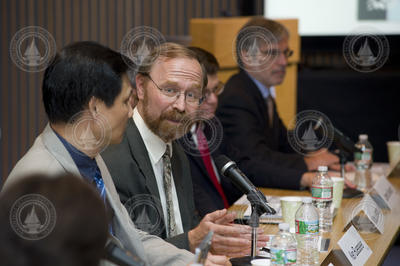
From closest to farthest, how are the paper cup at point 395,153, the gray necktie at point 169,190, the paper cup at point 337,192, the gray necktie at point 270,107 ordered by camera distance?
the gray necktie at point 169,190, the paper cup at point 337,192, the paper cup at point 395,153, the gray necktie at point 270,107

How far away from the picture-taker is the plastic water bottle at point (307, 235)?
198 centimetres

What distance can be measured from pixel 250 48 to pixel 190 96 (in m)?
1.53

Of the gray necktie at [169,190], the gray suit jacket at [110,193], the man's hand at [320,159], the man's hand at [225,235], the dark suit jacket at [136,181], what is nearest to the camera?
the gray suit jacket at [110,193]

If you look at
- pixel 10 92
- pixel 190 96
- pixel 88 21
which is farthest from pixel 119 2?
pixel 190 96

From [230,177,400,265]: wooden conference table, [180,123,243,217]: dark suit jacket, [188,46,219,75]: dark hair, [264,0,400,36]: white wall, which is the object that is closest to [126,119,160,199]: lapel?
[230,177,400,265]: wooden conference table

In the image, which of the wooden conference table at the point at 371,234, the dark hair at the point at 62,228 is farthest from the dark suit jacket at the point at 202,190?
the dark hair at the point at 62,228

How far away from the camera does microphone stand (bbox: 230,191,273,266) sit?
5.99ft

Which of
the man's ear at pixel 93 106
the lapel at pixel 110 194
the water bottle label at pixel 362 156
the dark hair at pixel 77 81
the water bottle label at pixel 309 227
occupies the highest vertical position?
the dark hair at pixel 77 81

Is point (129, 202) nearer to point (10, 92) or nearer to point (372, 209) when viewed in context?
point (372, 209)

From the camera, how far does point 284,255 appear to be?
1.76 meters

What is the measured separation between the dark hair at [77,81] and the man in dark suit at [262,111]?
1.58 metres

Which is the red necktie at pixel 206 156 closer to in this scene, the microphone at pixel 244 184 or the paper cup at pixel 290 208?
the paper cup at pixel 290 208

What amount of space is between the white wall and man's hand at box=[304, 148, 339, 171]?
211cm

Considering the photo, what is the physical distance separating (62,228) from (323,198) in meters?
1.67
